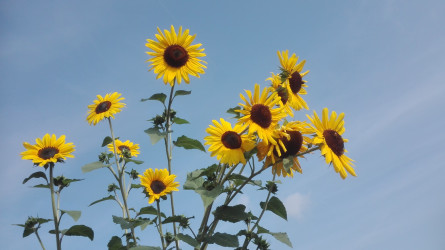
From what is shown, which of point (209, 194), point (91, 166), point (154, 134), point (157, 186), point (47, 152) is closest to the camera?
point (209, 194)

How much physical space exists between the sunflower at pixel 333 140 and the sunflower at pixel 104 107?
2326 millimetres

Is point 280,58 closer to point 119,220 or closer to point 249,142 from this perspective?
point 249,142

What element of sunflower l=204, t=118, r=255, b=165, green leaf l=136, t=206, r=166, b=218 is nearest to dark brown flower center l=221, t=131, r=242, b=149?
sunflower l=204, t=118, r=255, b=165

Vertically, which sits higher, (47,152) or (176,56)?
(176,56)

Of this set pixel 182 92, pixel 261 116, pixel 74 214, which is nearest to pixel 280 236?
pixel 261 116

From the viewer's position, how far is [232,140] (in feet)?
11.1

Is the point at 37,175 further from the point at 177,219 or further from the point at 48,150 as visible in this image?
the point at 177,219

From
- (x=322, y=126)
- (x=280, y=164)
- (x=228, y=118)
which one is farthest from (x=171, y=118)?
(x=322, y=126)

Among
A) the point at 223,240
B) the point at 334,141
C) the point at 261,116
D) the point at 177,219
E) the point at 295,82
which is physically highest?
the point at 295,82

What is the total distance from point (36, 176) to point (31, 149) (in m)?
0.32

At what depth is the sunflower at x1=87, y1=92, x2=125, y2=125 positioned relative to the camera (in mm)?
4707

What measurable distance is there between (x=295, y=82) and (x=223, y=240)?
1.48 m

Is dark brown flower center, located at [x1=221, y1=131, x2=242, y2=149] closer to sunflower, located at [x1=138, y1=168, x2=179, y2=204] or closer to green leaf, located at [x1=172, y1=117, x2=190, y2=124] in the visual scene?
green leaf, located at [x1=172, y1=117, x2=190, y2=124]

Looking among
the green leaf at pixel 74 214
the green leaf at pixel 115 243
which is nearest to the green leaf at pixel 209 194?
the green leaf at pixel 74 214
